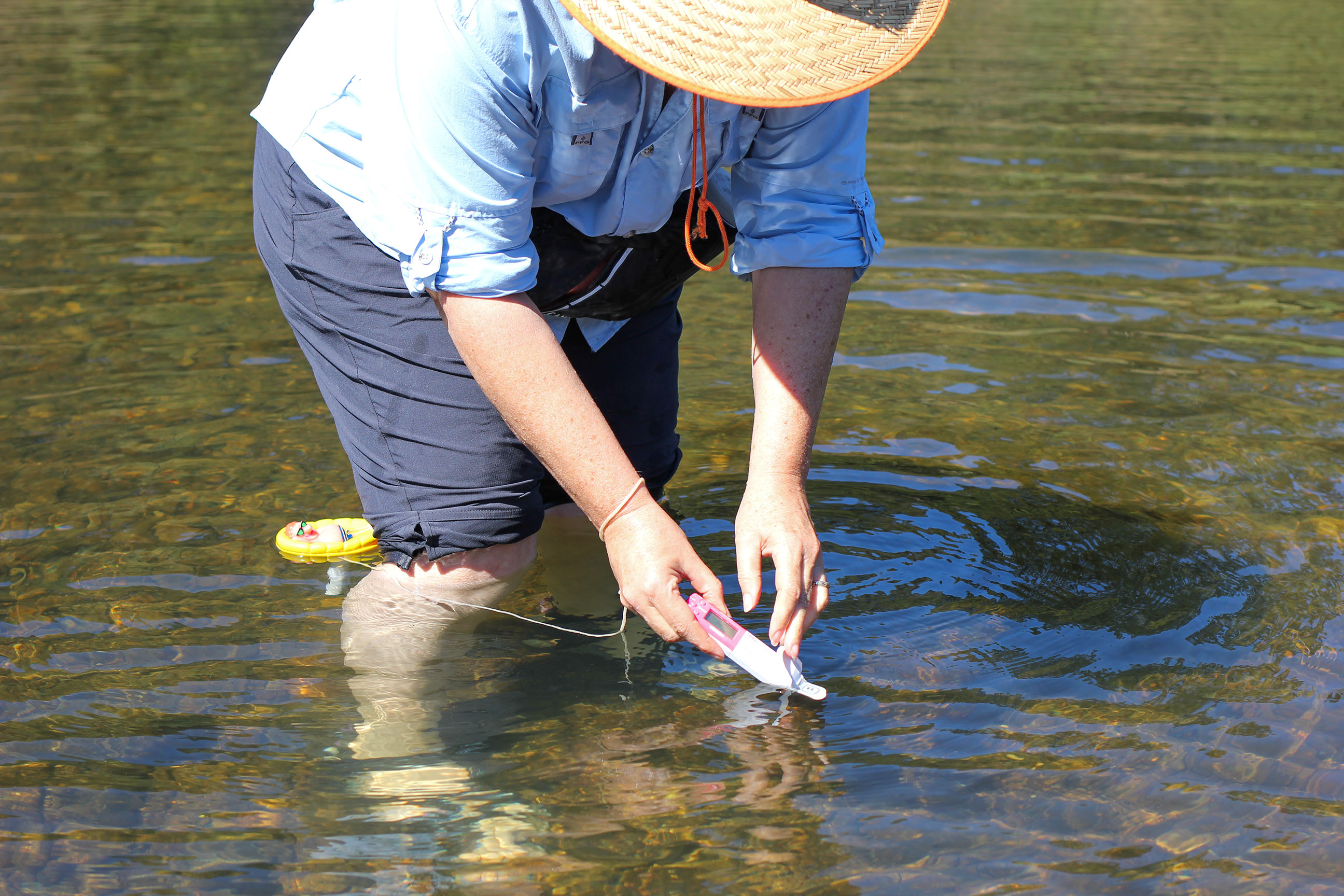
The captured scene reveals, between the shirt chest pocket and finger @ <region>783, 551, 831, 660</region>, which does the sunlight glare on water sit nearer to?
finger @ <region>783, 551, 831, 660</region>

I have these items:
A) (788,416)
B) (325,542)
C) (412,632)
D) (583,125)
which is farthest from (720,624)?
(325,542)

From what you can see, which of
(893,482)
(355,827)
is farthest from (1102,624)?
(355,827)

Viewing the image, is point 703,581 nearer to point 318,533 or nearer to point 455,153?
point 455,153

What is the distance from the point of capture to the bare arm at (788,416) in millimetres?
2289

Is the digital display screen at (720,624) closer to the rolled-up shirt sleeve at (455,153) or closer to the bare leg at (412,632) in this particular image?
the bare leg at (412,632)

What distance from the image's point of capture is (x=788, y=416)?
7.70ft

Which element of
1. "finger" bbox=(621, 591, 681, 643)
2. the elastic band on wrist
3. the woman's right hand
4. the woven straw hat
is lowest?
"finger" bbox=(621, 591, 681, 643)

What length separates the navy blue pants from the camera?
2.37 meters

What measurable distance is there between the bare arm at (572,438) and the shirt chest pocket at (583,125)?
0.87 ft

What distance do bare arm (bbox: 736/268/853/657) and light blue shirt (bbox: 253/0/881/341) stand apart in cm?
6

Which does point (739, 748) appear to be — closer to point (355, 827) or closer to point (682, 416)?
point (355, 827)

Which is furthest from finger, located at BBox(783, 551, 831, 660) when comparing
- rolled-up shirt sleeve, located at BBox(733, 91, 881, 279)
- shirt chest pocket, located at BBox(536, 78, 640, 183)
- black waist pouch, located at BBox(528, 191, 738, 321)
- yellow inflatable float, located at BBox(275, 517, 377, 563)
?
yellow inflatable float, located at BBox(275, 517, 377, 563)

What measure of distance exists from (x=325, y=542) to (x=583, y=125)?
5.85ft

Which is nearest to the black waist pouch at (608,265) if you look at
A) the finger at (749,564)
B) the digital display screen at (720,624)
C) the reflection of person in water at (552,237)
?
the reflection of person in water at (552,237)
